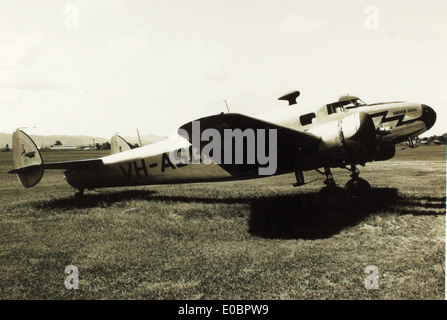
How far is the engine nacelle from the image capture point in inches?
251

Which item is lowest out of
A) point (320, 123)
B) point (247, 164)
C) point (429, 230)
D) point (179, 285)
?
point (429, 230)

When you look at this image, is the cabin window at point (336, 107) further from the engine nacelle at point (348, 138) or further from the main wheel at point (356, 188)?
the main wheel at point (356, 188)

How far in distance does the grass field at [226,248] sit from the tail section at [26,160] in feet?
2.50

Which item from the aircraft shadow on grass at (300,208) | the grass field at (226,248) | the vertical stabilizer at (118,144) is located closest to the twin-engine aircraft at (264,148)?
the aircraft shadow on grass at (300,208)

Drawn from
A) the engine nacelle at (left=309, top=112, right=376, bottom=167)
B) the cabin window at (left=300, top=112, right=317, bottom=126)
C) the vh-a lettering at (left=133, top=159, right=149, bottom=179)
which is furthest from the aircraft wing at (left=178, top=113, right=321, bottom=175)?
the vh-a lettering at (left=133, top=159, right=149, bottom=179)

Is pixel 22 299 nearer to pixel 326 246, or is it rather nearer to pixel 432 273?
pixel 326 246

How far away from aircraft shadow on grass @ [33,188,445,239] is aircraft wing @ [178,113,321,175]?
0.98 metres

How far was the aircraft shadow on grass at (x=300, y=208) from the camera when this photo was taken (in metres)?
5.96

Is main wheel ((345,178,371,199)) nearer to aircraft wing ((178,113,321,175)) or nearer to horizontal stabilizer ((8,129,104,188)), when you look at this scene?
aircraft wing ((178,113,321,175))

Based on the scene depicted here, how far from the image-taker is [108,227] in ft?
21.1

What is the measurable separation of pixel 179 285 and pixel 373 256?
265 centimetres

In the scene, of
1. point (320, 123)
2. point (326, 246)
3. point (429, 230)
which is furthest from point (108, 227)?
point (429, 230)

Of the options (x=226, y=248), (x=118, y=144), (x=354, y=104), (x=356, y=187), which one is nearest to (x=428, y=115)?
(x=354, y=104)

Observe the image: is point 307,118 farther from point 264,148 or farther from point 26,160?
point 26,160
